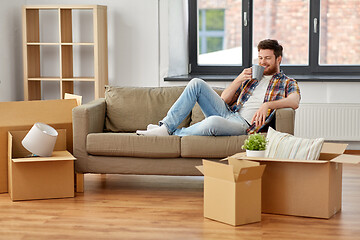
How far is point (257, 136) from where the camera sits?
3369 mm

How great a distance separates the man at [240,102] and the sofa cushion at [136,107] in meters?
0.36

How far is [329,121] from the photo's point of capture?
212 inches

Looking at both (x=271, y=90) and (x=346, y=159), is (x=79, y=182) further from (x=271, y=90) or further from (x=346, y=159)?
(x=346, y=159)

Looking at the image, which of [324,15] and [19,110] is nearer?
[19,110]

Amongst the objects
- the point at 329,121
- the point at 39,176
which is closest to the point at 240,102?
the point at 39,176

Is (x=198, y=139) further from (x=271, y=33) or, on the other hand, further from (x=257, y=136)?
(x=271, y=33)

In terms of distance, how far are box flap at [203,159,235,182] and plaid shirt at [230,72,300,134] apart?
0.72m

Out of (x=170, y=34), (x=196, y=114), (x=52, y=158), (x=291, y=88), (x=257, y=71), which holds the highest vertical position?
(x=170, y=34)

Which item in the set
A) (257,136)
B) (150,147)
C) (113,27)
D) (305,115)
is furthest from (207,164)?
(113,27)

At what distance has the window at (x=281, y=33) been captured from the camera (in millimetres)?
5770

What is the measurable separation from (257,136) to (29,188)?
1.48 metres

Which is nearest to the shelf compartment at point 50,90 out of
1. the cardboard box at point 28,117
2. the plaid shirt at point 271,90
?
the cardboard box at point 28,117

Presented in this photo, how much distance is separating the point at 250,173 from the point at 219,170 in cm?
17

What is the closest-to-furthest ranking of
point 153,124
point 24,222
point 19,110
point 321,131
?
point 24,222
point 19,110
point 153,124
point 321,131
